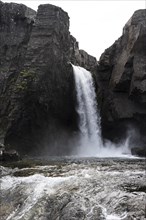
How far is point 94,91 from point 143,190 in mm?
32472

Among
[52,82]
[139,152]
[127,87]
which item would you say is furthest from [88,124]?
[139,152]

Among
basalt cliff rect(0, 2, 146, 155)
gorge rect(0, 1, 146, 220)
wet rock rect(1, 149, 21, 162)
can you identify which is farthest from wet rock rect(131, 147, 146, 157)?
wet rock rect(1, 149, 21, 162)

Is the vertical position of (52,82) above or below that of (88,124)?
above

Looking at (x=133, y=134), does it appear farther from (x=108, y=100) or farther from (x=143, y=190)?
(x=143, y=190)

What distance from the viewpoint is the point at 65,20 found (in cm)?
4438

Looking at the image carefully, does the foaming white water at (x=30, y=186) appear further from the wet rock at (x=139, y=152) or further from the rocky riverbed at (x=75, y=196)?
the wet rock at (x=139, y=152)

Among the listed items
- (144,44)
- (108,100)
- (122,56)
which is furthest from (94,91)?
(144,44)

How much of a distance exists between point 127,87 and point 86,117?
6326 millimetres

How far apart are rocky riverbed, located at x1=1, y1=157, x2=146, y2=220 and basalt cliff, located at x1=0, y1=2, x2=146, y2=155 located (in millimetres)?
19868

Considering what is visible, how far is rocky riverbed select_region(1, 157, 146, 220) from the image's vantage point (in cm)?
1202

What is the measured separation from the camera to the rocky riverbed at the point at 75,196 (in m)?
12.0

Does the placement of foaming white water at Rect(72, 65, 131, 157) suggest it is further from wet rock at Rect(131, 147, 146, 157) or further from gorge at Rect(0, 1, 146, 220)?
wet rock at Rect(131, 147, 146, 157)

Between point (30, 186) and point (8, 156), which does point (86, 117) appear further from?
point (30, 186)

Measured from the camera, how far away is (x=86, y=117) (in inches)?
1725
